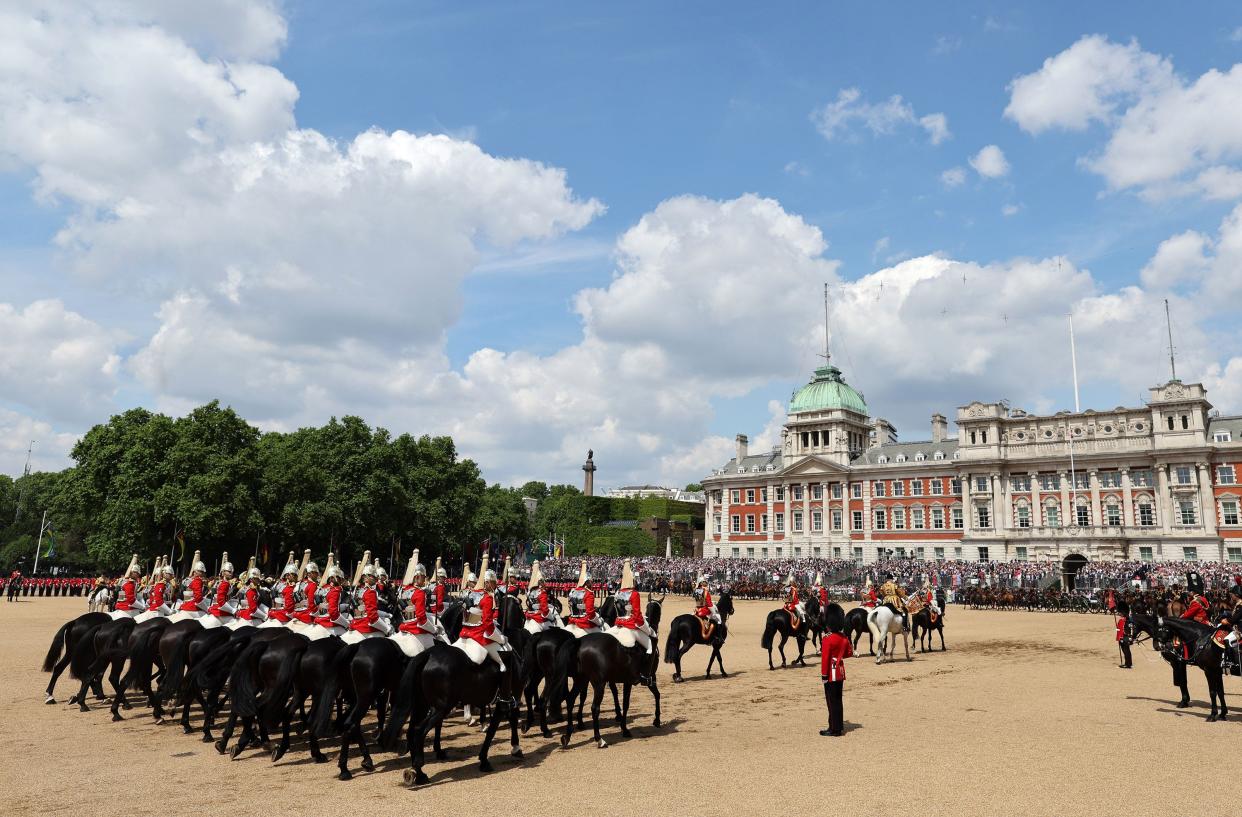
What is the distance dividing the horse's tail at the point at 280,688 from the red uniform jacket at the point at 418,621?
4.78 feet

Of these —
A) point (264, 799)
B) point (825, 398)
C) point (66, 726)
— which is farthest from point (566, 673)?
point (825, 398)

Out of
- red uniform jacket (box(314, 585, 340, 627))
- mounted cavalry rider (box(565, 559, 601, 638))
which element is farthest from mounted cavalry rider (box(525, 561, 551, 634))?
red uniform jacket (box(314, 585, 340, 627))

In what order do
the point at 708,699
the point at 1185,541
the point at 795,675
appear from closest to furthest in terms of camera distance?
the point at 708,699 < the point at 795,675 < the point at 1185,541

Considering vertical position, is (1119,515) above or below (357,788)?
above

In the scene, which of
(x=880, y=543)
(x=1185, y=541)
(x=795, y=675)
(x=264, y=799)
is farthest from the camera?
(x=880, y=543)

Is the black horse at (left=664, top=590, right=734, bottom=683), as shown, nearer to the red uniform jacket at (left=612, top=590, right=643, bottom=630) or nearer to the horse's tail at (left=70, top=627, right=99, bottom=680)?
the red uniform jacket at (left=612, top=590, right=643, bottom=630)

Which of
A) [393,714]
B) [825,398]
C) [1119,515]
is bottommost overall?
[393,714]

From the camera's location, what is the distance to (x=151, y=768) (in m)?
10.3

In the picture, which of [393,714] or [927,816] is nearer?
[927,816]

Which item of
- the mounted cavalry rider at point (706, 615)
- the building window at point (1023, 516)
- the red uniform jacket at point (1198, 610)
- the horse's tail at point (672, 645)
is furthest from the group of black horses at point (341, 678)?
the building window at point (1023, 516)

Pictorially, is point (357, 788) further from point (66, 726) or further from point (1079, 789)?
point (1079, 789)

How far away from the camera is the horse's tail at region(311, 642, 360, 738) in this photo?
10617 millimetres

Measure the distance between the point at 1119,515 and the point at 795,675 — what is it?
2525 inches

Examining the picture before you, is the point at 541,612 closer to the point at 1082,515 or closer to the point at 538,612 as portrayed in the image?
the point at 538,612
